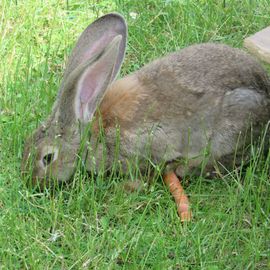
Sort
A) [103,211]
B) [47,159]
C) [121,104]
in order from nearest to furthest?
[103,211] < [47,159] < [121,104]

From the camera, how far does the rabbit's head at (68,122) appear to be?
4.77 m

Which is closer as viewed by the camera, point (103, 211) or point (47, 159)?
point (103, 211)

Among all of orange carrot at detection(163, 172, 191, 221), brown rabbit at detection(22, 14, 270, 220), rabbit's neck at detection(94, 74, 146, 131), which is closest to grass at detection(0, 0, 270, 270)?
orange carrot at detection(163, 172, 191, 221)

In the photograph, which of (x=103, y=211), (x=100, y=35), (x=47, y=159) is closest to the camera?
(x=103, y=211)

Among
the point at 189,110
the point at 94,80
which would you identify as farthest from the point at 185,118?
the point at 94,80

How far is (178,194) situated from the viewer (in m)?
4.78

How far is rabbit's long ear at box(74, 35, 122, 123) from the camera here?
4.73 m

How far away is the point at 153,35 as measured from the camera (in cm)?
615

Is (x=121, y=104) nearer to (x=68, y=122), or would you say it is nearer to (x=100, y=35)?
(x=68, y=122)

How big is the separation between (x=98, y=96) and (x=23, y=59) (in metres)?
1.15

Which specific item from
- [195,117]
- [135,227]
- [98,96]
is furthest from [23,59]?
[135,227]

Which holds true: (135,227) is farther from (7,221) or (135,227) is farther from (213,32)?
(213,32)

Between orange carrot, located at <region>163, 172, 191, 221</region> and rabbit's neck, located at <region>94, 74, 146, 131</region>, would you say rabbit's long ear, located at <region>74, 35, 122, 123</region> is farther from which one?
orange carrot, located at <region>163, 172, 191, 221</region>

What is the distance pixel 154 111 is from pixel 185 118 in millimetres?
200
